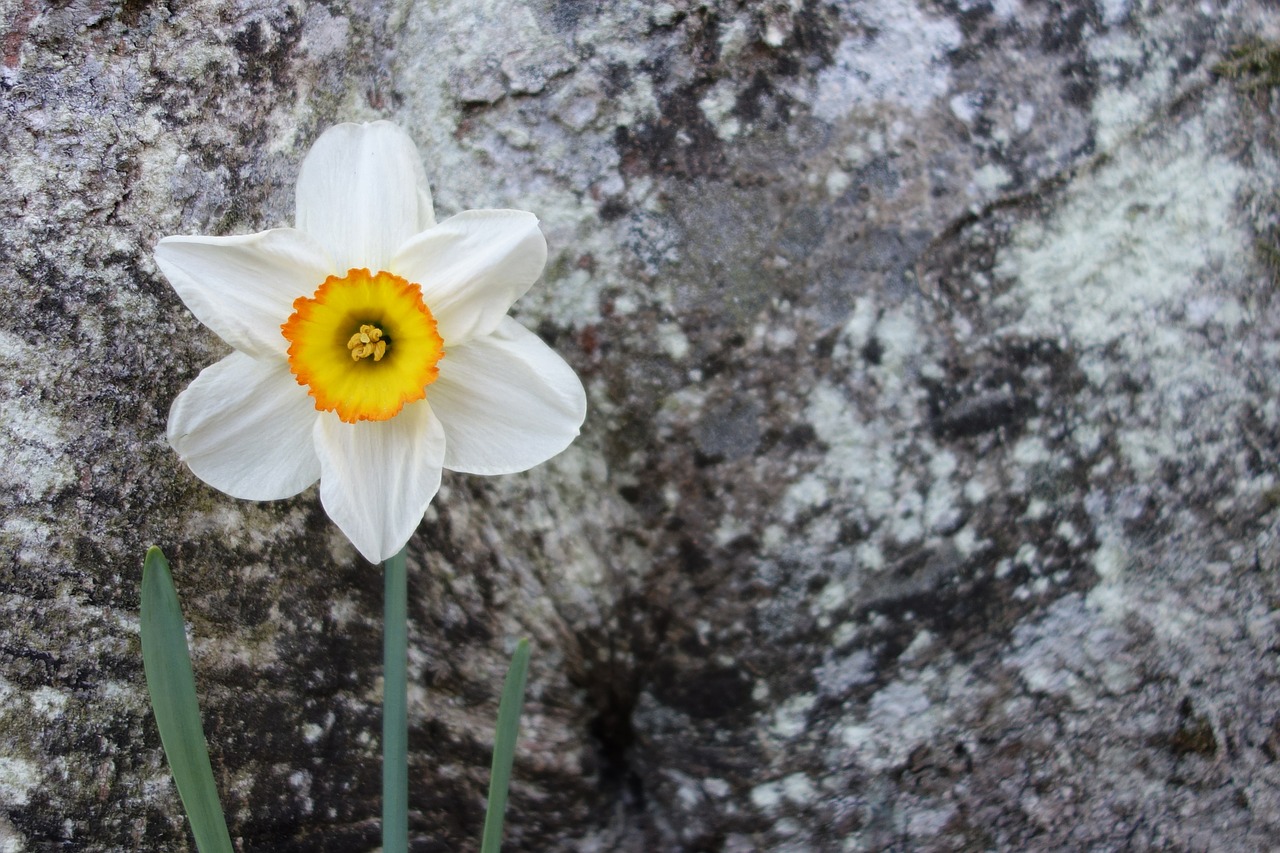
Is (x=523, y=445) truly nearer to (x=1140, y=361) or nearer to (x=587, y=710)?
(x=587, y=710)

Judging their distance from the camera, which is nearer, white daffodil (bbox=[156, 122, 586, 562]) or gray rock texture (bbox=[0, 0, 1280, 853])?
white daffodil (bbox=[156, 122, 586, 562])

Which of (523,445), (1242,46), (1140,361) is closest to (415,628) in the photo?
(523,445)

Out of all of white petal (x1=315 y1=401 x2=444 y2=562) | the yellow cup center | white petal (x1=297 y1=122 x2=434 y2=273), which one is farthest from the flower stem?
white petal (x1=297 y1=122 x2=434 y2=273)

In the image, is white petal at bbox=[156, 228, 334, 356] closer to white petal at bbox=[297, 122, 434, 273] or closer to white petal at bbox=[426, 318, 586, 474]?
white petal at bbox=[297, 122, 434, 273]

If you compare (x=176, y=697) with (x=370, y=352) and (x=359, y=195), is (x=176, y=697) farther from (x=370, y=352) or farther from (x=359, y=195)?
(x=359, y=195)

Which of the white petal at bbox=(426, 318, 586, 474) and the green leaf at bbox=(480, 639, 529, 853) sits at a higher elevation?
the white petal at bbox=(426, 318, 586, 474)

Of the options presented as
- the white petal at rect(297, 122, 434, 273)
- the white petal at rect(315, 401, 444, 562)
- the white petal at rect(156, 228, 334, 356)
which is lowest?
the white petal at rect(315, 401, 444, 562)

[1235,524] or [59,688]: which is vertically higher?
[1235,524]
